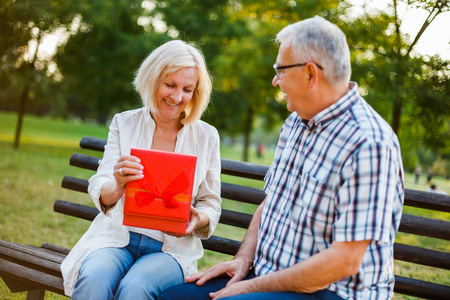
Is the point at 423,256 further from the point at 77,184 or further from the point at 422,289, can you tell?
the point at 77,184

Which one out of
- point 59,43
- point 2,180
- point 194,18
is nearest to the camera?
point 2,180

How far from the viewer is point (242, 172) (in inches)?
136

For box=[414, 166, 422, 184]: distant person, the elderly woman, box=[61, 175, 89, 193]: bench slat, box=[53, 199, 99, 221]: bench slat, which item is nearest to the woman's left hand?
the elderly woman

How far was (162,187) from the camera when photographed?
2383 millimetres

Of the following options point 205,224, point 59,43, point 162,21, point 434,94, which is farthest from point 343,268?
point 162,21

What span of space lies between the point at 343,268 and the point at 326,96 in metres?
0.79

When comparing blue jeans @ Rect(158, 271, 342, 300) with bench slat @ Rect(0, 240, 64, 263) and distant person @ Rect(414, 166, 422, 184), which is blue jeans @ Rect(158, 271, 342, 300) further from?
distant person @ Rect(414, 166, 422, 184)

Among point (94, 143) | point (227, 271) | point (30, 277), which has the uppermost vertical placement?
point (94, 143)

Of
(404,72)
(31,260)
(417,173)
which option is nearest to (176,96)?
(31,260)

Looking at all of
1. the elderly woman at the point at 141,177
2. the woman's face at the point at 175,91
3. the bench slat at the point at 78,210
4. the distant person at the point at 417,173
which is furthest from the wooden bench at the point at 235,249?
the distant person at the point at 417,173

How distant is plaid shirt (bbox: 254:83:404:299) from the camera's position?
1.82 meters

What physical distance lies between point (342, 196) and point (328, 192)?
0.34 feet

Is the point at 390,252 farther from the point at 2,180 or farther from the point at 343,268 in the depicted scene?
the point at 2,180

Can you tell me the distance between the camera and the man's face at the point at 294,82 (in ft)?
6.75
